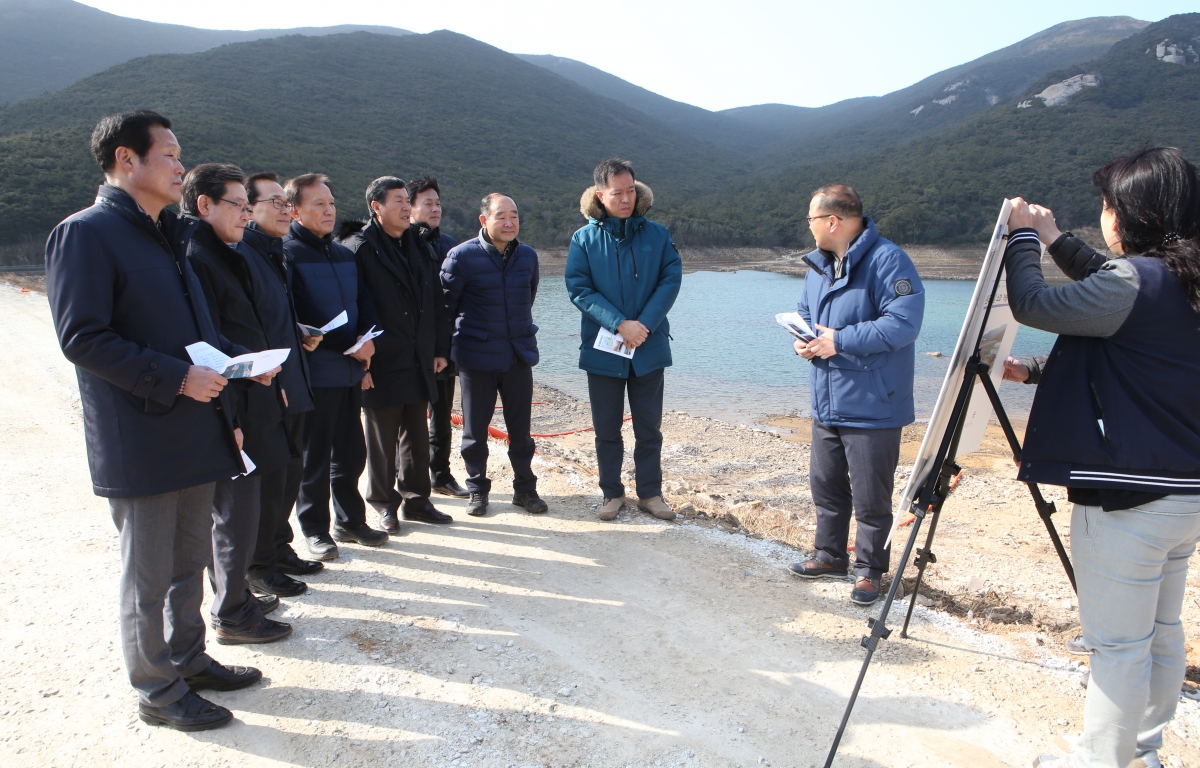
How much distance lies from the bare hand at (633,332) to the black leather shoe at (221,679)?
2.53 meters

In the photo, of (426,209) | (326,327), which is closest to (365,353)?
(326,327)

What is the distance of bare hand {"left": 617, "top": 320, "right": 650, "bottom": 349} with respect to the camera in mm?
4230

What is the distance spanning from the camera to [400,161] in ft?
213

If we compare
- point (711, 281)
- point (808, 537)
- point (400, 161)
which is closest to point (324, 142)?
point (400, 161)

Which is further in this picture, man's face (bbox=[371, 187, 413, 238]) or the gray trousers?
man's face (bbox=[371, 187, 413, 238])

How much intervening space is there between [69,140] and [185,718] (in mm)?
51442

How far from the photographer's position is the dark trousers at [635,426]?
446 cm

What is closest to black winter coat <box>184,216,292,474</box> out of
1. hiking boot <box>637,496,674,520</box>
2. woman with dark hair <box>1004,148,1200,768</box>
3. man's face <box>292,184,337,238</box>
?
man's face <box>292,184,337,238</box>

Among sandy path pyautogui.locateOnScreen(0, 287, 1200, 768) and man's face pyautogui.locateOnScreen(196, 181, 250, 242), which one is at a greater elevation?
man's face pyautogui.locateOnScreen(196, 181, 250, 242)

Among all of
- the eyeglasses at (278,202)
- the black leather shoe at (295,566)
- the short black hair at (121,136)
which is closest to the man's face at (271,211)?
the eyeglasses at (278,202)

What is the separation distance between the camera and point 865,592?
347cm

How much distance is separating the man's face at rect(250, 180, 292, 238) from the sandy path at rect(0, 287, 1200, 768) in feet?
5.73

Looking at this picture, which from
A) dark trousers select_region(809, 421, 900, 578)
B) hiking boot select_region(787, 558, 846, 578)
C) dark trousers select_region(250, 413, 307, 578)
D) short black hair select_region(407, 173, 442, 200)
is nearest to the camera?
dark trousers select_region(250, 413, 307, 578)

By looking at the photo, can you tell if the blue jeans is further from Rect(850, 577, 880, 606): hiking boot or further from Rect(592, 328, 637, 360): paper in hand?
Rect(592, 328, 637, 360): paper in hand
